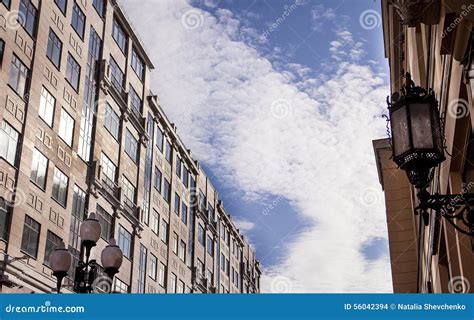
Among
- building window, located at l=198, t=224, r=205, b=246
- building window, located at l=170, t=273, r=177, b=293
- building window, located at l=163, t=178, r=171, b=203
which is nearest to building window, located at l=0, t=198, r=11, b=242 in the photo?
building window, located at l=163, t=178, r=171, b=203

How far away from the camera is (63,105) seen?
28.2 meters

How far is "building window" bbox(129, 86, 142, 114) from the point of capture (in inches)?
1512

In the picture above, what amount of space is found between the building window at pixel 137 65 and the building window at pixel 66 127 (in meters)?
11.5

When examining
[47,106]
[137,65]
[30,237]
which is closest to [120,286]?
[30,237]

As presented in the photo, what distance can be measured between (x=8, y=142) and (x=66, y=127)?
5.41 metres

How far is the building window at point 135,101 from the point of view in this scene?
38416mm

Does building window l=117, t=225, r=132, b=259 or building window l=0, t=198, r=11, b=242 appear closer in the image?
building window l=0, t=198, r=11, b=242

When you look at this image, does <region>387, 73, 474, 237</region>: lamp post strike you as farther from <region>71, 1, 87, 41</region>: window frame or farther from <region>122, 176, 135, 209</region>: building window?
<region>122, 176, 135, 209</region>: building window

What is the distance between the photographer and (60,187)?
2706 cm

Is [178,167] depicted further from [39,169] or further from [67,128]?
[39,169]

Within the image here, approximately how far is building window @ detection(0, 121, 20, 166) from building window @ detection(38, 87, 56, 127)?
2.45 m

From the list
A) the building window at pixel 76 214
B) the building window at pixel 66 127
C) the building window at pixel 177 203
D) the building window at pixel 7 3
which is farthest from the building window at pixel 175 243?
the building window at pixel 7 3
